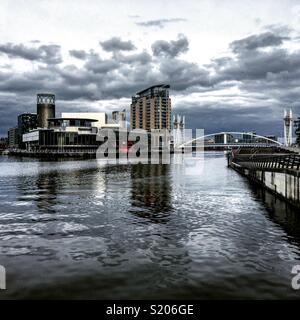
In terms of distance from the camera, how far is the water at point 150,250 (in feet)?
53.3

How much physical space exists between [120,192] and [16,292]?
37.4m

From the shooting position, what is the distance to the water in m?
16.2

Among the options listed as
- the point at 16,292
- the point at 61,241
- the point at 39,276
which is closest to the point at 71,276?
the point at 39,276

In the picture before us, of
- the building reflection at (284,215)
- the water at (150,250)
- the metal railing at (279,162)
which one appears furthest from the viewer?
the metal railing at (279,162)

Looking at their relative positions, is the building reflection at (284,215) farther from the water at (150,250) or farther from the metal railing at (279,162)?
the metal railing at (279,162)

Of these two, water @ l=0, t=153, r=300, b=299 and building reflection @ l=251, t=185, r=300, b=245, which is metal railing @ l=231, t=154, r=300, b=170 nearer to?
building reflection @ l=251, t=185, r=300, b=245

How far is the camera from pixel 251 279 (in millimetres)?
17125

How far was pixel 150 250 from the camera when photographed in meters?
22.0

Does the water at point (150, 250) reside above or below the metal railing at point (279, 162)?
below

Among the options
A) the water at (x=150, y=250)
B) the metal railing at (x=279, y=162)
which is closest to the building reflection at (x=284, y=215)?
the water at (x=150, y=250)

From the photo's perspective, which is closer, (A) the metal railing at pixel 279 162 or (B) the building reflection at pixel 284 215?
(B) the building reflection at pixel 284 215

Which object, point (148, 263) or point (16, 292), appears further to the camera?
point (148, 263)

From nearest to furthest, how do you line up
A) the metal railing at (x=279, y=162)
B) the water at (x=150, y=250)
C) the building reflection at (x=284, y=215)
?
the water at (x=150, y=250), the building reflection at (x=284, y=215), the metal railing at (x=279, y=162)
